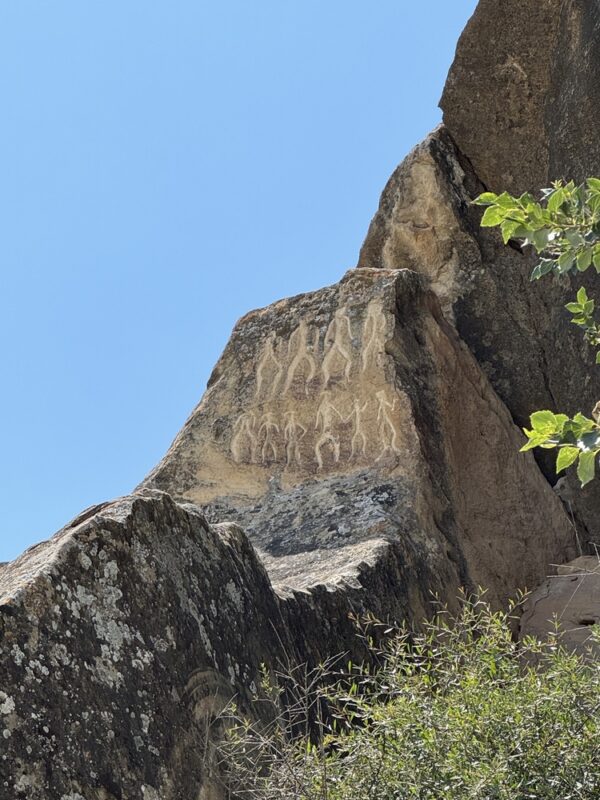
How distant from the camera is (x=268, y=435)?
7.48 meters

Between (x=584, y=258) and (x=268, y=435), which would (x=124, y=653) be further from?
(x=268, y=435)

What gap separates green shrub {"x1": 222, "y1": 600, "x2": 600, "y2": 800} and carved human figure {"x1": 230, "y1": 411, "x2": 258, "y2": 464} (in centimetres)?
358

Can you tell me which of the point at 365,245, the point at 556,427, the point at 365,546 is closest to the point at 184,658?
the point at 556,427

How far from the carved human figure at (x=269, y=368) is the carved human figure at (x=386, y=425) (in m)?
0.76

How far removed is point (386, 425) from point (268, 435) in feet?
2.50

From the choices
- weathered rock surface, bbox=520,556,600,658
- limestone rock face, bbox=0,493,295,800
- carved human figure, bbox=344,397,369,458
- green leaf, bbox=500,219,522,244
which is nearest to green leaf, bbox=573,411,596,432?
green leaf, bbox=500,219,522,244

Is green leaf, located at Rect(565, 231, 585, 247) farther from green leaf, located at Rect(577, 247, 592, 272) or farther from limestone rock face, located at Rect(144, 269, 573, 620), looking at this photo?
limestone rock face, located at Rect(144, 269, 573, 620)

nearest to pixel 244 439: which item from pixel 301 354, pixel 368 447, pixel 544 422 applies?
pixel 301 354

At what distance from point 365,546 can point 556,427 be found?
3.39 meters

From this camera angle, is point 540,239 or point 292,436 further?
point 292,436

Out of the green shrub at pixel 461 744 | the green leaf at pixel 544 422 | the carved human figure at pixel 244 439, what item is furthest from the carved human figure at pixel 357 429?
the green leaf at pixel 544 422

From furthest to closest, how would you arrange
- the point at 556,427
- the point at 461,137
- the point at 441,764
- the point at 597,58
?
1. the point at 461,137
2. the point at 597,58
3. the point at 441,764
4. the point at 556,427

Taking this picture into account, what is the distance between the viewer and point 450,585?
6500 millimetres

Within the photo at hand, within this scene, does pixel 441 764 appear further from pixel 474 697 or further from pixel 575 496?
pixel 575 496
